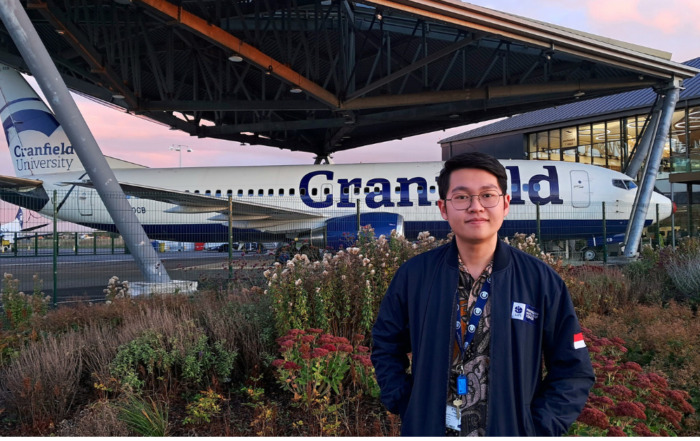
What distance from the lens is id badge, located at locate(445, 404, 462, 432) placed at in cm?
209

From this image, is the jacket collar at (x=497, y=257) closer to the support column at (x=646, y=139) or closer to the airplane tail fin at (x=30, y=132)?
the support column at (x=646, y=139)

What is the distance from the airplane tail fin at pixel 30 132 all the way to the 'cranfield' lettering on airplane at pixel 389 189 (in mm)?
10528

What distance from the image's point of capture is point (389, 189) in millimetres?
18859

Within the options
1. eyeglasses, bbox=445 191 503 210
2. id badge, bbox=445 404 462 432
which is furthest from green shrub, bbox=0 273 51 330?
eyeglasses, bbox=445 191 503 210

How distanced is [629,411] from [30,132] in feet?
79.6

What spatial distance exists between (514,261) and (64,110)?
384 inches

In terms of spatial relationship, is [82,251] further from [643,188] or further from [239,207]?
[643,188]

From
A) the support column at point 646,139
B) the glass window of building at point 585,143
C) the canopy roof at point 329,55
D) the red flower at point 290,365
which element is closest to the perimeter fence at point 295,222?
the support column at point 646,139

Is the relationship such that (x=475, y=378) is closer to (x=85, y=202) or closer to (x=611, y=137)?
(x=85, y=202)

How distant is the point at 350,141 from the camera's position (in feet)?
110

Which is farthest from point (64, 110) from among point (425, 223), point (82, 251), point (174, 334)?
point (82, 251)

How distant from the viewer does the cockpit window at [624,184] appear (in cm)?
1863

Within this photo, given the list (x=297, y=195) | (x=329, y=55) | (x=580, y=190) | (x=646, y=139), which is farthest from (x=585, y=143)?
(x=329, y=55)

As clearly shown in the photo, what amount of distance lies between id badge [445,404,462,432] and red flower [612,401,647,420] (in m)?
1.48
